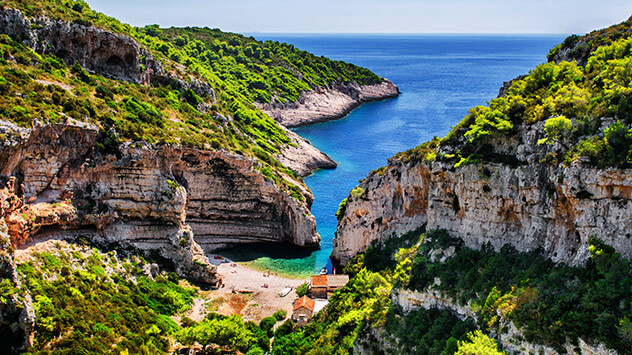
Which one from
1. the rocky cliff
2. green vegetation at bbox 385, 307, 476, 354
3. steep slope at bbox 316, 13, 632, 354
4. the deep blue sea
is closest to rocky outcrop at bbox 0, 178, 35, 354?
the rocky cliff

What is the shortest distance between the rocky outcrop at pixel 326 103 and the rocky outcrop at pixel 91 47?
56.5m

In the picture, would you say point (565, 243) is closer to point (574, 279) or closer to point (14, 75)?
point (574, 279)

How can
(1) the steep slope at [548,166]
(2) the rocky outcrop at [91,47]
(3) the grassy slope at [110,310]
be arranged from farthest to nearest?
1. (2) the rocky outcrop at [91,47]
2. (3) the grassy slope at [110,310]
3. (1) the steep slope at [548,166]

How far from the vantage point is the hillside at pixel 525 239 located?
973 inches

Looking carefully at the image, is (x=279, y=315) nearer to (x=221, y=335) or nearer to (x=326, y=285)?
(x=326, y=285)

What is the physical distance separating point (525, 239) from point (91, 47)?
5284 centimetres

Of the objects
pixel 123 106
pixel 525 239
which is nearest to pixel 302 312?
pixel 525 239

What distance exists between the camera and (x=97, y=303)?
39.4 m

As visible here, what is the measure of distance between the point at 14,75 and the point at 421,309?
3951 cm

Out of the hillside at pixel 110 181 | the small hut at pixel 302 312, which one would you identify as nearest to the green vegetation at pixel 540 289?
the small hut at pixel 302 312

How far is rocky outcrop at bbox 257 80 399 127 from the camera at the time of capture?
132575 mm

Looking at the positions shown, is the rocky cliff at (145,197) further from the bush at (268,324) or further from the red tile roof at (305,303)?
the red tile roof at (305,303)

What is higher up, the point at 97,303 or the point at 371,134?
the point at 371,134

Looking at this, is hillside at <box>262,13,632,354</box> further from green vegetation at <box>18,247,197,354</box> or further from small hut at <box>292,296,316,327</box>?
green vegetation at <box>18,247,197,354</box>
